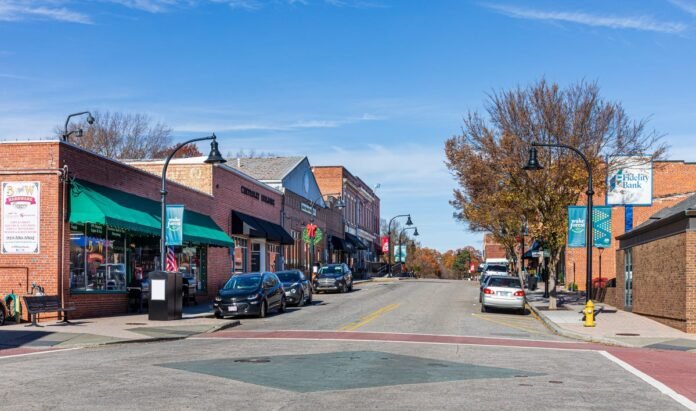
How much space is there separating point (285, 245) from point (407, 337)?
115 ft

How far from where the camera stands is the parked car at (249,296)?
2773 centimetres

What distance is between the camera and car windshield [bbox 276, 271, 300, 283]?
115 feet

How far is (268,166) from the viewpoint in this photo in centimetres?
6097

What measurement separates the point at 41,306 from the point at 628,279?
76.4 feet

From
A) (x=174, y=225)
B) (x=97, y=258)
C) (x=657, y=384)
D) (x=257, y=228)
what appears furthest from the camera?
(x=257, y=228)

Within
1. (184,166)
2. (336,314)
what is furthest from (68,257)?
(184,166)

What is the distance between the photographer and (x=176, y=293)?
88.3 ft

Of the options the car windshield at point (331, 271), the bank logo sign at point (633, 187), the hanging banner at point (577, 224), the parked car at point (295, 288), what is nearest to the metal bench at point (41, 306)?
the parked car at point (295, 288)

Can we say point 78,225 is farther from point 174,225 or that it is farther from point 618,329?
point 618,329

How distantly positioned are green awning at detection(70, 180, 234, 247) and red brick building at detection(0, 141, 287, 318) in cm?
3

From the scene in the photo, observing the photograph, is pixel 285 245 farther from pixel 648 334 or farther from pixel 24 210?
pixel 648 334

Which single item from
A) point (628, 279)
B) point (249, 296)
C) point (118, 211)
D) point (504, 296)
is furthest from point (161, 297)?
point (628, 279)

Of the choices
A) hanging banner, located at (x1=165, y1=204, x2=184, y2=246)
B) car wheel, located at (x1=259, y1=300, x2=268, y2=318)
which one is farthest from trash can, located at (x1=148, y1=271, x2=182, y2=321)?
car wheel, located at (x1=259, y1=300, x2=268, y2=318)

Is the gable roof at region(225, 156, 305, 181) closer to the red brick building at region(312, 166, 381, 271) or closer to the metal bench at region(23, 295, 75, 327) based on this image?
the red brick building at region(312, 166, 381, 271)
